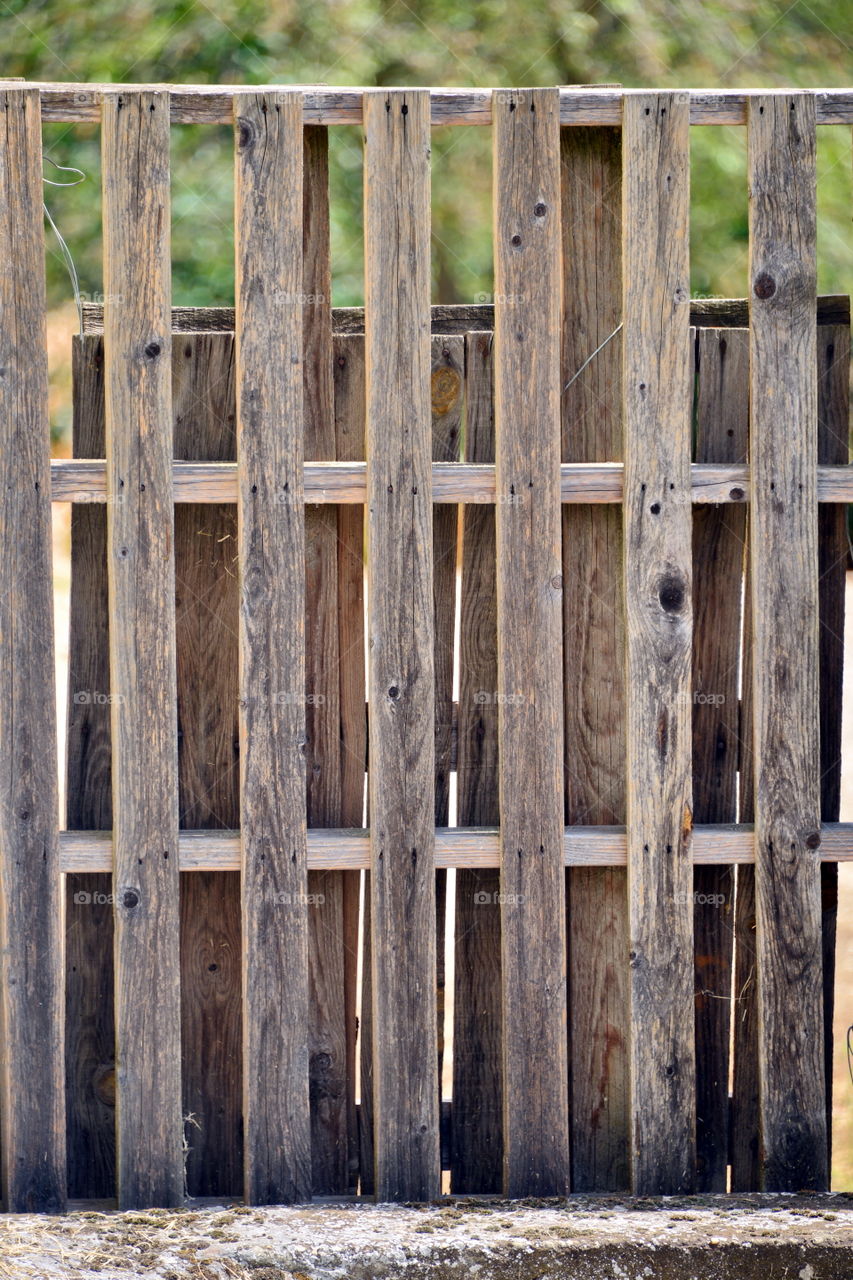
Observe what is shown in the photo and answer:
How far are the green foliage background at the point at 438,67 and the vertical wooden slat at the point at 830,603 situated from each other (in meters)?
8.25

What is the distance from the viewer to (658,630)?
2725 mm

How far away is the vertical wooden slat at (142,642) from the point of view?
2.58 m

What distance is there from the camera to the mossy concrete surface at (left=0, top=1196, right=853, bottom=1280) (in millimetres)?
2420

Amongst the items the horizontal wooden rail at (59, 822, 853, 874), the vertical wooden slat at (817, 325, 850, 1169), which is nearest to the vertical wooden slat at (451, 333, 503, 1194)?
the horizontal wooden rail at (59, 822, 853, 874)

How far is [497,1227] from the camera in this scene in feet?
8.46

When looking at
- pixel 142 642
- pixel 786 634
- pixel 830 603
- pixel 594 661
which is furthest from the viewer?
pixel 830 603

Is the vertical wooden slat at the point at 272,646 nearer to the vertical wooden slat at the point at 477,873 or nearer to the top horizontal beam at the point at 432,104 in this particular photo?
the top horizontal beam at the point at 432,104

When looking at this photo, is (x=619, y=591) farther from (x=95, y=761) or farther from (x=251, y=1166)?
(x=251, y=1166)

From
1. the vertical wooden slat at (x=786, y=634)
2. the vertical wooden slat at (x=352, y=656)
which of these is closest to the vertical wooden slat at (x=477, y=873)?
the vertical wooden slat at (x=352, y=656)

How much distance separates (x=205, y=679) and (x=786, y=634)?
4.27 ft

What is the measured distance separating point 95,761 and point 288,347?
1032 mm

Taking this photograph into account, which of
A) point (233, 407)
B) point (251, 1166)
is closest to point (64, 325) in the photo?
point (233, 407)

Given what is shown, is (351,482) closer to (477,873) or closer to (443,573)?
(443,573)

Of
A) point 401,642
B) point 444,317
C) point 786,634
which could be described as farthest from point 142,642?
point 786,634
